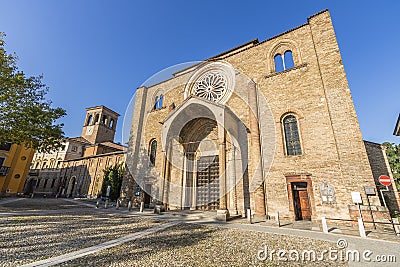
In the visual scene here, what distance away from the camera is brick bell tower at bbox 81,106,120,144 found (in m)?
43.2

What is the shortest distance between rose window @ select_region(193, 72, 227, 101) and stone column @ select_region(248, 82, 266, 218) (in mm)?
3410

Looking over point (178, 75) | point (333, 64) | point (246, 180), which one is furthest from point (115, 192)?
point (333, 64)

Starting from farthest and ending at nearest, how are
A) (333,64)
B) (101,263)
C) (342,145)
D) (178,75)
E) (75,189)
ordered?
(75,189) < (178,75) < (333,64) < (342,145) < (101,263)

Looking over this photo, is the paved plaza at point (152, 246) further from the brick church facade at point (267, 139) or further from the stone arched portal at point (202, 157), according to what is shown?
the stone arched portal at point (202, 157)

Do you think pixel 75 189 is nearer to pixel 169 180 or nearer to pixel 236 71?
pixel 169 180

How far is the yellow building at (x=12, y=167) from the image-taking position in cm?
2295

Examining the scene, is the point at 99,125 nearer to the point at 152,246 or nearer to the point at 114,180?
the point at 114,180

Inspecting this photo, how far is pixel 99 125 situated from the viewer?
43531mm

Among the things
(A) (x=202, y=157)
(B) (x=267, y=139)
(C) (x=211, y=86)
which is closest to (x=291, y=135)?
(B) (x=267, y=139)

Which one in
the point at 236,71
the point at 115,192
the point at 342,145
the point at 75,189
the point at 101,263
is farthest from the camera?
the point at 75,189

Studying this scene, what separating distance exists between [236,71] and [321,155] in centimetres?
930

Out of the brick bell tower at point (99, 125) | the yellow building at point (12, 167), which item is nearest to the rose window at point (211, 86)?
the yellow building at point (12, 167)

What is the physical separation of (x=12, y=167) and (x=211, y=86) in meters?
28.9

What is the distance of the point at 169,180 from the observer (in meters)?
14.8
